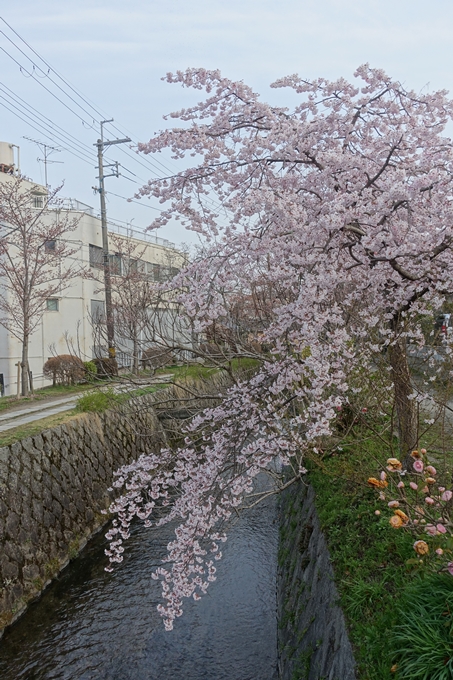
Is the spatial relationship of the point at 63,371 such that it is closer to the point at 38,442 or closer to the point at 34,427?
the point at 34,427

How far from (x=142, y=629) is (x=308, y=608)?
308cm

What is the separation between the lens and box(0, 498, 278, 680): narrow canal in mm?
6172

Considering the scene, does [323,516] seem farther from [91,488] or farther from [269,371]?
[91,488]

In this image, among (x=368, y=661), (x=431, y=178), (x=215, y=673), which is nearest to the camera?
(x=368, y=661)

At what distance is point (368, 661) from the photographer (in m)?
3.11

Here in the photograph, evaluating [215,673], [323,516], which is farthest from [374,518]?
[215,673]

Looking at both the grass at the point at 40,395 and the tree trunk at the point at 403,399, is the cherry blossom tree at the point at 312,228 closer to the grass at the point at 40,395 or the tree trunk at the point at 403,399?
the tree trunk at the point at 403,399

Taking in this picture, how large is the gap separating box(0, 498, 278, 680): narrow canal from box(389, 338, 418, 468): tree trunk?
3.19m

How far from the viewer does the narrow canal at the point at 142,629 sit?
243 inches

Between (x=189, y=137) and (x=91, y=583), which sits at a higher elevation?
(x=189, y=137)

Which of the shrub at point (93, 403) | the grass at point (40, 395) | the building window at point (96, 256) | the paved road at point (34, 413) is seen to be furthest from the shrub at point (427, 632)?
the building window at point (96, 256)

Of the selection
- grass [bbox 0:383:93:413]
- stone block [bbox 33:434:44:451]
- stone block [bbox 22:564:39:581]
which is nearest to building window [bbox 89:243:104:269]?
grass [bbox 0:383:93:413]

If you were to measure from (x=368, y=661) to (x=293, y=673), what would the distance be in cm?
189

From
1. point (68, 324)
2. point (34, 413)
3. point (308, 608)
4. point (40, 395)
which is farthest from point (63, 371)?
point (308, 608)
